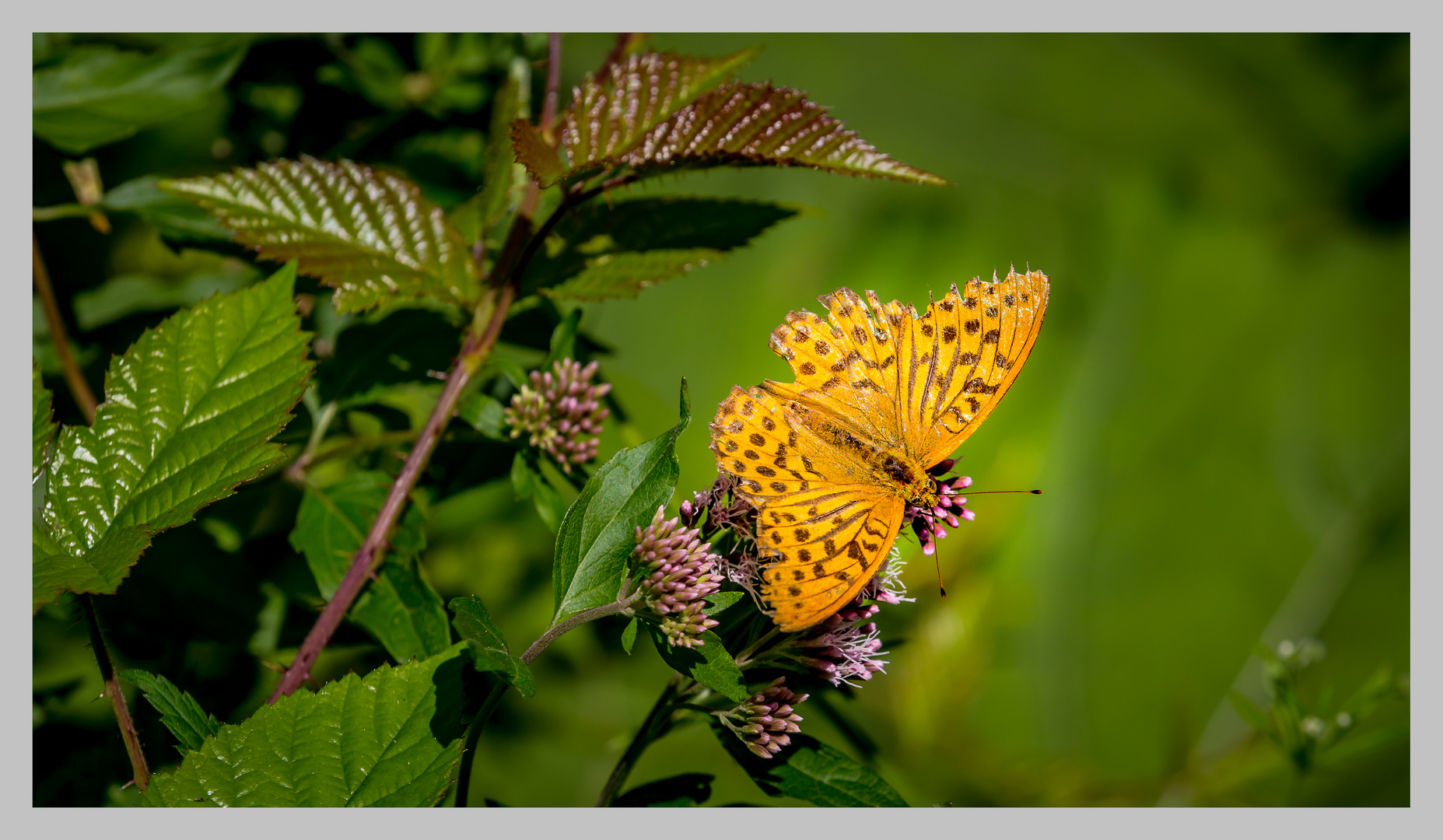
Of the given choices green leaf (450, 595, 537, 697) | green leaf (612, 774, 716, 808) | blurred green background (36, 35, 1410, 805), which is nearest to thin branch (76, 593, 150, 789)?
green leaf (450, 595, 537, 697)

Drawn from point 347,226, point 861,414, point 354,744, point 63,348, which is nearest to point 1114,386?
point 861,414

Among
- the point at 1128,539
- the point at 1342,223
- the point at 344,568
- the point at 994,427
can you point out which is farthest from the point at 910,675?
the point at 1342,223

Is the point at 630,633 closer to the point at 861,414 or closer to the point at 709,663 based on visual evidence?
the point at 709,663

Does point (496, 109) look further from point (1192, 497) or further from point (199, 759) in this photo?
point (1192, 497)

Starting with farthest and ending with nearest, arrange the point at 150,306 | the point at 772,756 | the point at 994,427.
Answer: the point at 994,427, the point at 150,306, the point at 772,756

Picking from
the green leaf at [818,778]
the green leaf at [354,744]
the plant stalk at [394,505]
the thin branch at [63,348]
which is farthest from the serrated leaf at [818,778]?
the thin branch at [63,348]

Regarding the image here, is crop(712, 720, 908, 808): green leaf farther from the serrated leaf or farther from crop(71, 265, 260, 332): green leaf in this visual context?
crop(71, 265, 260, 332): green leaf

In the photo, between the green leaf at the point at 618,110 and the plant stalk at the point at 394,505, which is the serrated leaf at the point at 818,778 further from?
the green leaf at the point at 618,110
